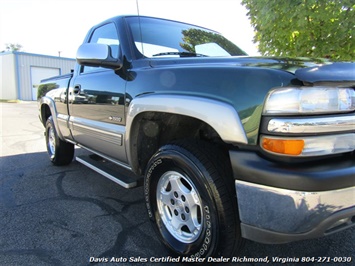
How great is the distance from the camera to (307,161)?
1543mm

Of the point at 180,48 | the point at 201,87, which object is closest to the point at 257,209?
the point at 201,87

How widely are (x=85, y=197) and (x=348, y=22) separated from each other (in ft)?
13.4

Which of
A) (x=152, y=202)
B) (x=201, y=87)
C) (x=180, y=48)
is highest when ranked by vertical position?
(x=180, y=48)

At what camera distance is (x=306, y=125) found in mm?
1495

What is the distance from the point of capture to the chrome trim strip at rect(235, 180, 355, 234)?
1.47 meters

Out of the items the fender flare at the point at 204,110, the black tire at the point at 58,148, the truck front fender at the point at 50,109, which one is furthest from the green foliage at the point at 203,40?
the black tire at the point at 58,148

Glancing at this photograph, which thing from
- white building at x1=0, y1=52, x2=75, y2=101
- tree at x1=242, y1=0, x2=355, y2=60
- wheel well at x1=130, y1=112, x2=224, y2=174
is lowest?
wheel well at x1=130, y1=112, x2=224, y2=174

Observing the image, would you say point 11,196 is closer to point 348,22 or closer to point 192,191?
point 192,191

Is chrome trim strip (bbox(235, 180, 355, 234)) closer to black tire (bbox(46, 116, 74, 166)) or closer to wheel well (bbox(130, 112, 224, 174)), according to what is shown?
wheel well (bbox(130, 112, 224, 174))

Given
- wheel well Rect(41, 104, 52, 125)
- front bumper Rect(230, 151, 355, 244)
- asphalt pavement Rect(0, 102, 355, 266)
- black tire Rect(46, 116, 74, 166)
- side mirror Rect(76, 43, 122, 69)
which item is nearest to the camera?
front bumper Rect(230, 151, 355, 244)

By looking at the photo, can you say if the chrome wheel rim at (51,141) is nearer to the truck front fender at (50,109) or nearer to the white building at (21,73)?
the truck front fender at (50,109)

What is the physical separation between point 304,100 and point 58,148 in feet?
12.8

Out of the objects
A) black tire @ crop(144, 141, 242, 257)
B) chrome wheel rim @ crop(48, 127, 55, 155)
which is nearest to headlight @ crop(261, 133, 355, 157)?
black tire @ crop(144, 141, 242, 257)

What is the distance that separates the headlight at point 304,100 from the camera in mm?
1510
